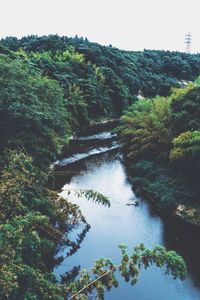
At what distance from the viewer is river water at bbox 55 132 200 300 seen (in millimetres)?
14070

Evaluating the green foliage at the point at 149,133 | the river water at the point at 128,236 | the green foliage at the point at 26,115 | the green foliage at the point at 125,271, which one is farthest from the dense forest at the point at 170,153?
the green foliage at the point at 125,271

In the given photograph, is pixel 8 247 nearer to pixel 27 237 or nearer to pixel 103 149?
pixel 27 237

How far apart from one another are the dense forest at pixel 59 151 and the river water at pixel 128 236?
56cm

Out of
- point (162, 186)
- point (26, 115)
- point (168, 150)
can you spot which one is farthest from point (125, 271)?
point (168, 150)

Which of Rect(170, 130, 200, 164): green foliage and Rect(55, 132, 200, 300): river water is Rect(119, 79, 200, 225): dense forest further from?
Rect(55, 132, 200, 300): river water

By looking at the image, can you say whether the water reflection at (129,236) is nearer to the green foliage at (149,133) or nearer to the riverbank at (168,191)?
the riverbank at (168,191)

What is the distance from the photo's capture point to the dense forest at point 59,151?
426 inches

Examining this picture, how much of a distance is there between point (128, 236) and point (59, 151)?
5.02 metres

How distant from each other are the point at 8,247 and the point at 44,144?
9.33 metres

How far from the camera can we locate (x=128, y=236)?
17375 millimetres

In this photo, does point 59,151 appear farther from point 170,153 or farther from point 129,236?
point 170,153

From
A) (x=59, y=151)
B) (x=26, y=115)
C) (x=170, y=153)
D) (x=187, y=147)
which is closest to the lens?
(x=26, y=115)

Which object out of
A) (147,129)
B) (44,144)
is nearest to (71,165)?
(147,129)

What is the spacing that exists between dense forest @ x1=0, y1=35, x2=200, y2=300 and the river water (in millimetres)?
561
